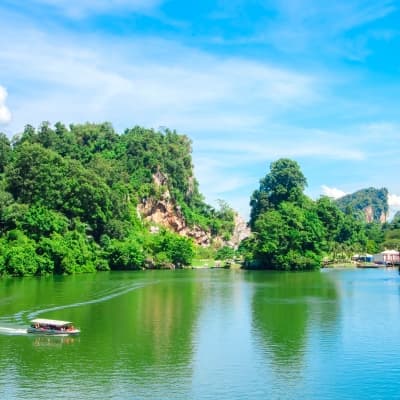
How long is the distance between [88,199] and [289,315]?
153ft

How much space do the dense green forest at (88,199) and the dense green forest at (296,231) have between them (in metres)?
10.9

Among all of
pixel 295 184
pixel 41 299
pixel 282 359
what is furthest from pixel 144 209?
pixel 282 359

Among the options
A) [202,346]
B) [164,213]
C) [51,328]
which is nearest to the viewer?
[202,346]

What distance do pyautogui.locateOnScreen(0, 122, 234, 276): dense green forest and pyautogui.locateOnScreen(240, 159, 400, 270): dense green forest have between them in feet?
35.7

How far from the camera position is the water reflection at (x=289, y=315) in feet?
86.7

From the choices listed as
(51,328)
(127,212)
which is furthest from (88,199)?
(51,328)

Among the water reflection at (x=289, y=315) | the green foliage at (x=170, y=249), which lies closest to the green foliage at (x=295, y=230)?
the green foliage at (x=170, y=249)

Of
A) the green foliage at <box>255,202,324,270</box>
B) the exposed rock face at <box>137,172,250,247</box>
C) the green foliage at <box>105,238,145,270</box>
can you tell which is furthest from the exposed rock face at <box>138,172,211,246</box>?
the green foliage at <box>255,202,324,270</box>

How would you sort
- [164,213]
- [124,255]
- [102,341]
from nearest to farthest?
[102,341] → [124,255] → [164,213]

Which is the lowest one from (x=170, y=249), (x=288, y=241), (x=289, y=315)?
(x=289, y=315)

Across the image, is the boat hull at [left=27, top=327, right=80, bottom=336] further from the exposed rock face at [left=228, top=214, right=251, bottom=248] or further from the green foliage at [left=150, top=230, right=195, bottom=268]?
the exposed rock face at [left=228, top=214, right=251, bottom=248]

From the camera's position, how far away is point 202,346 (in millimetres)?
27375

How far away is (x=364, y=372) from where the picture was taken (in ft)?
75.8

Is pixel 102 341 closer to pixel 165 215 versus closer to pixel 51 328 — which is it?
pixel 51 328
